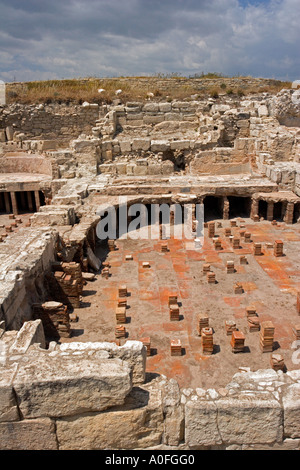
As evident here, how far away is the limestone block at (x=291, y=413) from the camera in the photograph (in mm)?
3588

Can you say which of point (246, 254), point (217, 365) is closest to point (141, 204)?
point (246, 254)

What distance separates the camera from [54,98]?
21.7m

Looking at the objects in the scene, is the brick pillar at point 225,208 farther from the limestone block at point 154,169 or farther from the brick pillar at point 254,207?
the limestone block at point 154,169

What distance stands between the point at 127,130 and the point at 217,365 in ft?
48.2

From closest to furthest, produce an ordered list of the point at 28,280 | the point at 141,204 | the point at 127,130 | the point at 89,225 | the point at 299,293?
the point at 28,280 < the point at 299,293 < the point at 89,225 < the point at 141,204 < the point at 127,130

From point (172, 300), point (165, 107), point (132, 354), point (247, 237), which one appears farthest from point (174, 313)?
point (165, 107)

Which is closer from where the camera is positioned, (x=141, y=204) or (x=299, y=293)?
(x=299, y=293)

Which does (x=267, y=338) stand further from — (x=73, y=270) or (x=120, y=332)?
(x=73, y=270)

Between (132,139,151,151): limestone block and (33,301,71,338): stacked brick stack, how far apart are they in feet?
37.2

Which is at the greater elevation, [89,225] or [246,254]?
[89,225]

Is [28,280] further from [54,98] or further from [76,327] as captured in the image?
[54,98]

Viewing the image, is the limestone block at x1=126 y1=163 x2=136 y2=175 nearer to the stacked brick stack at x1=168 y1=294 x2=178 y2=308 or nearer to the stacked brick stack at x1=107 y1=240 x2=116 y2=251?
the stacked brick stack at x1=107 y1=240 x2=116 y2=251

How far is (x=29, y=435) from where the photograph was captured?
3621mm

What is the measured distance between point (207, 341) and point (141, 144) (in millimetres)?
12084
